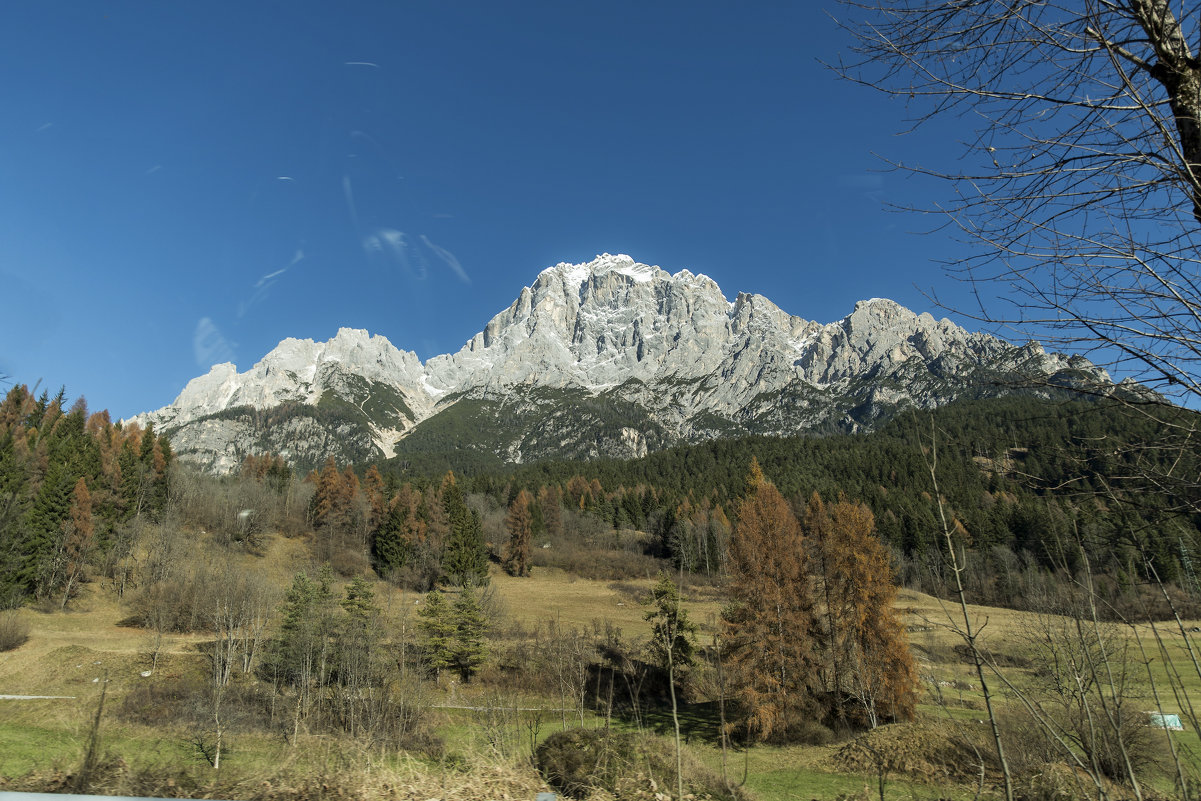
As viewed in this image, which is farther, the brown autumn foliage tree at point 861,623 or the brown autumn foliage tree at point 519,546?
the brown autumn foliage tree at point 519,546

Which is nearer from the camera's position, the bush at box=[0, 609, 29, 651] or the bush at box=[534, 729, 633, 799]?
the bush at box=[534, 729, 633, 799]

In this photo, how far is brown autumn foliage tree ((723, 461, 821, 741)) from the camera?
895 inches

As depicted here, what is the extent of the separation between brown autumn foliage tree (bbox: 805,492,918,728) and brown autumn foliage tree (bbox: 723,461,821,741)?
0.94 meters

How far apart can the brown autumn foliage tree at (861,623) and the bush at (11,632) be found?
38.8 metres

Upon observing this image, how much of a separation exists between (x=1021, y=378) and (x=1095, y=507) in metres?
0.76

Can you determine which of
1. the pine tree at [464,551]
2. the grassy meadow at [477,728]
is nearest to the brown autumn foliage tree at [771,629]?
the grassy meadow at [477,728]

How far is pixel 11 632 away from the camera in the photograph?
29047 millimetres

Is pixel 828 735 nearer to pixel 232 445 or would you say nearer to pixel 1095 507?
pixel 1095 507

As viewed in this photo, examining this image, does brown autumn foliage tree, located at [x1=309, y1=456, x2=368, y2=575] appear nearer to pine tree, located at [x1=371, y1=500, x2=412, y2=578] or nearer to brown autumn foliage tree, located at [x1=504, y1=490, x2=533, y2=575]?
pine tree, located at [x1=371, y1=500, x2=412, y2=578]

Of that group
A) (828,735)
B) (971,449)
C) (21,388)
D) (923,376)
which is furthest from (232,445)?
(923,376)

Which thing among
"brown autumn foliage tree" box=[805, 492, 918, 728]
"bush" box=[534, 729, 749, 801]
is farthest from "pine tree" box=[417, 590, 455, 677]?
"bush" box=[534, 729, 749, 801]

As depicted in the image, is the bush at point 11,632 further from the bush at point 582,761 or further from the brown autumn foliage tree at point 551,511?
the brown autumn foliage tree at point 551,511

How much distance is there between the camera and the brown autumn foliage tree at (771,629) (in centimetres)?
2273

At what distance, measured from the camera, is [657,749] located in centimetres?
1055
